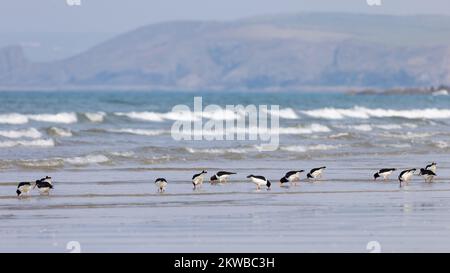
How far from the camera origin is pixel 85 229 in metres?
13.0

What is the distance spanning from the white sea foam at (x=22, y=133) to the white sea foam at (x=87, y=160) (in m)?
8.57

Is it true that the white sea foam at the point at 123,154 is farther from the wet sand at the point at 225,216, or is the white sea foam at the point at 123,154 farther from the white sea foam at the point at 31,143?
the wet sand at the point at 225,216

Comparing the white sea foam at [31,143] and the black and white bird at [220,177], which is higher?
the white sea foam at [31,143]

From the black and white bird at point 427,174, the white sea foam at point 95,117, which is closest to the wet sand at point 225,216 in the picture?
the black and white bird at point 427,174

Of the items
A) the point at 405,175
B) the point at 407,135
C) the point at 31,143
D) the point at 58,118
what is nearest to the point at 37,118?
the point at 58,118

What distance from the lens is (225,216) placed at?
562 inches

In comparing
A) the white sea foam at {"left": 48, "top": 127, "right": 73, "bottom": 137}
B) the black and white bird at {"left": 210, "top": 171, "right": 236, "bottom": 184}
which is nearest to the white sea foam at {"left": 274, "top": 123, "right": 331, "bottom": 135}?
the white sea foam at {"left": 48, "top": 127, "right": 73, "bottom": 137}

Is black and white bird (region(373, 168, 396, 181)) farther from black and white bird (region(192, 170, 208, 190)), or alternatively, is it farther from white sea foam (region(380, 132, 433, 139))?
white sea foam (region(380, 132, 433, 139))

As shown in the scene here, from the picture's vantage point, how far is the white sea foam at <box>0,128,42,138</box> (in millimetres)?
32719

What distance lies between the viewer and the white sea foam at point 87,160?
2289 cm
